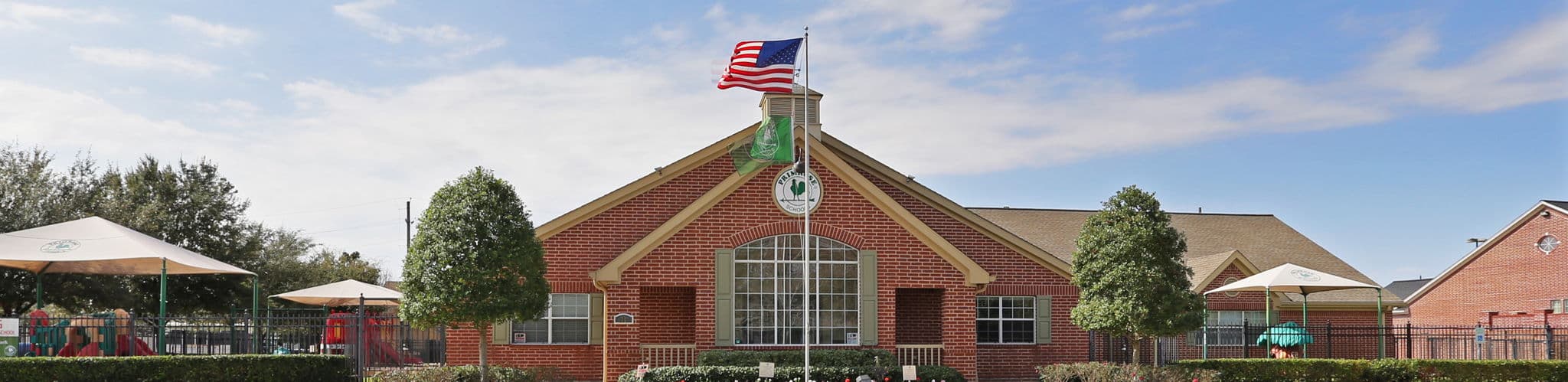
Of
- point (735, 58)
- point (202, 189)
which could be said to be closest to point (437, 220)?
point (735, 58)

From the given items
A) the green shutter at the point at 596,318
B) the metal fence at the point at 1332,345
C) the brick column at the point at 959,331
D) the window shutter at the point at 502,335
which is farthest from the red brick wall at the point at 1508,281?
the window shutter at the point at 502,335

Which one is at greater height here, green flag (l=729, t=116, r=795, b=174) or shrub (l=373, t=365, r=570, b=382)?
green flag (l=729, t=116, r=795, b=174)

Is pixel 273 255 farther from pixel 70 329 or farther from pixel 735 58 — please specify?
pixel 735 58

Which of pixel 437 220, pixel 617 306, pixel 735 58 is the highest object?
pixel 735 58

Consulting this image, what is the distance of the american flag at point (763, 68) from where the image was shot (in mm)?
20141

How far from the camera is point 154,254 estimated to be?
17688 mm

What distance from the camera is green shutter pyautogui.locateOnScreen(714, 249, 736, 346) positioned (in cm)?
2175

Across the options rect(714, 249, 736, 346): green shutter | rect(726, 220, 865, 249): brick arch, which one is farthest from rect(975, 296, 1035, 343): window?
rect(714, 249, 736, 346): green shutter

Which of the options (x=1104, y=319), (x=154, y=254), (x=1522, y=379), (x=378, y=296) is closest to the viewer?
(x=154, y=254)

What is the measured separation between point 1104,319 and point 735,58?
8.03 meters

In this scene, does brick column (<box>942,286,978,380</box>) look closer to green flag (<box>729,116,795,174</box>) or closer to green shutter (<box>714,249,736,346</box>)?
green shutter (<box>714,249,736,346</box>)

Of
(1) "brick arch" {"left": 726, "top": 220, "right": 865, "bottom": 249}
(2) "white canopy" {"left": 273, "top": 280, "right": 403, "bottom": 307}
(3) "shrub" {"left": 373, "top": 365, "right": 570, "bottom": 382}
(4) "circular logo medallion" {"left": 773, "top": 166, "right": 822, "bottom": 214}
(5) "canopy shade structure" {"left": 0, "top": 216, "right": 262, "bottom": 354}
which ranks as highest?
(4) "circular logo medallion" {"left": 773, "top": 166, "right": 822, "bottom": 214}

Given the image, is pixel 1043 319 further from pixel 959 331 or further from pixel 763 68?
pixel 763 68

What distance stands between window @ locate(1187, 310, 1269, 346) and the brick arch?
11155 mm
